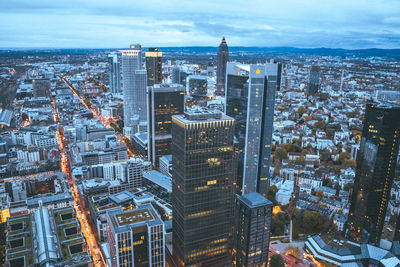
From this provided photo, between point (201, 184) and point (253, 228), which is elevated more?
point (201, 184)

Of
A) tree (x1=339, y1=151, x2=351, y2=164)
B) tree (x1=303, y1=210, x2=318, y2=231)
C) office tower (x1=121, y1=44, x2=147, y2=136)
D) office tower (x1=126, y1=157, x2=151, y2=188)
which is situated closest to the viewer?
tree (x1=303, y1=210, x2=318, y2=231)

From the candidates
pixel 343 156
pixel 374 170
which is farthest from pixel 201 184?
pixel 343 156

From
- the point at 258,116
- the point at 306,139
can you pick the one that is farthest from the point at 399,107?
the point at 306,139

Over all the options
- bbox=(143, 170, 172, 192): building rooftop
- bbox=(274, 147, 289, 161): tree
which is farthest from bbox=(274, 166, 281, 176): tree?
bbox=(143, 170, 172, 192): building rooftop

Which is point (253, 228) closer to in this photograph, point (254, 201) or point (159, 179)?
point (254, 201)

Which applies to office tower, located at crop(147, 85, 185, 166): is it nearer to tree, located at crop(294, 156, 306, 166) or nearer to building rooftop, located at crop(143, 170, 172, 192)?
building rooftop, located at crop(143, 170, 172, 192)

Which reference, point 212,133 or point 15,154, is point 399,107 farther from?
point 15,154

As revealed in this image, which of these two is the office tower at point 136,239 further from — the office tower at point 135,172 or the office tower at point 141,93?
the office tower at point 141,93
